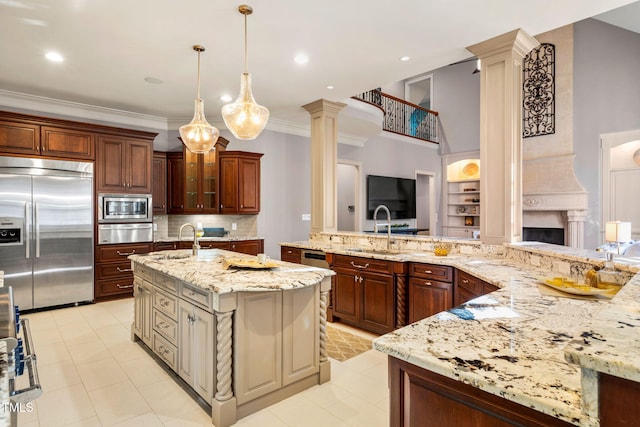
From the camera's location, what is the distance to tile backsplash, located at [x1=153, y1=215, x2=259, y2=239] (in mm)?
6215

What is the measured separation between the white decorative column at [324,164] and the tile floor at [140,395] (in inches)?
93.0

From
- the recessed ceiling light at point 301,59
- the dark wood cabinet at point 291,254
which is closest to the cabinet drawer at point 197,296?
the dark wood cabinet at point 291,254

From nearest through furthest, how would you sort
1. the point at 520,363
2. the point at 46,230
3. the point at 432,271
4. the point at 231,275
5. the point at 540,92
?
1. the point at 520,363
2. the point at 231,275
3. the point at 432,271
4. the point at 46,230
5. the point at 540,92

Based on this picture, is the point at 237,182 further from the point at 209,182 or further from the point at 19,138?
the point at 19,138

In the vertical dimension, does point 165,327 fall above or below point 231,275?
below

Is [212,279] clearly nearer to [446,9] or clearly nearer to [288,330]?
[288,330]

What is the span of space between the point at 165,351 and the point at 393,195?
6391mm

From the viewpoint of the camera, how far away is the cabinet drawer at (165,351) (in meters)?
2.66

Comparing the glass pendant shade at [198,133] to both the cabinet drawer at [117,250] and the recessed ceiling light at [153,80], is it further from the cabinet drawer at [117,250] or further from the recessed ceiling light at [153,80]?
the cabinet drawer at [117,250]

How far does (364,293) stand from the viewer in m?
3.74

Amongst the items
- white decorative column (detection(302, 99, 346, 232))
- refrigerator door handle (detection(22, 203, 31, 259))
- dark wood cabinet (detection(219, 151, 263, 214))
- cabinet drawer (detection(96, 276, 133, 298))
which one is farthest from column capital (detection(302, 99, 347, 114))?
refrigerator door handle (detection(22, 203, 31, 259))

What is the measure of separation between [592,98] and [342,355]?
6.59 metres

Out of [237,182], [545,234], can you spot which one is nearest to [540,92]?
[545,234]

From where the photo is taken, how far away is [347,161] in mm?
7406
